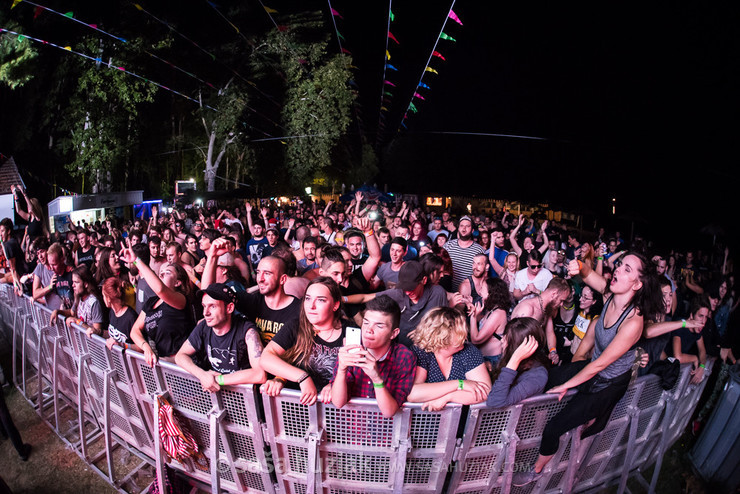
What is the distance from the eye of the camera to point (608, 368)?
2.66m

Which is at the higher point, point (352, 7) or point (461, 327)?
point (352, 7)

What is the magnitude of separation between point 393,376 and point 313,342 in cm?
62

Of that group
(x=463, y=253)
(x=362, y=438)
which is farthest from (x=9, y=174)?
(x=362, y=438)

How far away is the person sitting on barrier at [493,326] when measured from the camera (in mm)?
3420

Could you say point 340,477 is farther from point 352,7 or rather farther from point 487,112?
point 487,112

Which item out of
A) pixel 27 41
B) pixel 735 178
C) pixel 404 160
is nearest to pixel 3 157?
pixel 27 41

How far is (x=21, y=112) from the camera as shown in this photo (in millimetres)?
17125

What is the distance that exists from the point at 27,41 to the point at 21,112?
3.65m

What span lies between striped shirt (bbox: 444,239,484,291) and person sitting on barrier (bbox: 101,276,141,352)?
413 centimetres

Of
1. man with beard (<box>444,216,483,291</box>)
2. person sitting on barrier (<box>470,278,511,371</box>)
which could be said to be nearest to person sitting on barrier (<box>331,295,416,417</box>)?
person sitting on barrier (<box>470,278,511,371</box>)

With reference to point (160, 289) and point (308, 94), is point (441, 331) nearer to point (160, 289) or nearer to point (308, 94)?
point (160, 289)

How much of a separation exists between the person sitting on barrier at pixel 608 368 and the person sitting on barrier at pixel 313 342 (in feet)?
5.01

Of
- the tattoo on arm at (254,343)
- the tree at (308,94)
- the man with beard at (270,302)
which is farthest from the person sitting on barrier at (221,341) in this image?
the tree at (308,94)

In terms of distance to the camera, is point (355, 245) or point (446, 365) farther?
point (355, 245)
